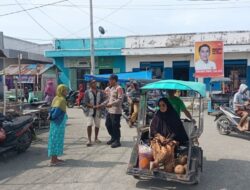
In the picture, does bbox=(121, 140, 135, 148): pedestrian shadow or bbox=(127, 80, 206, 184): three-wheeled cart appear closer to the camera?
bbox=(127, 80, 206, 184): three-wheeled cart

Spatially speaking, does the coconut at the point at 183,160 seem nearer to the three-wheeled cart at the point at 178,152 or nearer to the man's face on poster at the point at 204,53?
the three-wheeled cart at the point at 178,152

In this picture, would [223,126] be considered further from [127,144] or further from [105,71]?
[105,71]

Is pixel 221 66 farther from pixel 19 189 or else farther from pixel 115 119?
pixel 19 189

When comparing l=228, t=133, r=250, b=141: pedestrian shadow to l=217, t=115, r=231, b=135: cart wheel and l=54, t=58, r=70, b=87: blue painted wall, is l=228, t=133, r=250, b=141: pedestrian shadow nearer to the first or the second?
l=217, t=115, r=231, b=135: cart wheel

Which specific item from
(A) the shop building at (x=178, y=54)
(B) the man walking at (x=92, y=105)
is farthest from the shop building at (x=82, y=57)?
(B) the man walking at (x=92, y=105)

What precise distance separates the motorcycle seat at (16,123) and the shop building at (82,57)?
18.0 metres

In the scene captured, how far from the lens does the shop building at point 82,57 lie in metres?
27.7

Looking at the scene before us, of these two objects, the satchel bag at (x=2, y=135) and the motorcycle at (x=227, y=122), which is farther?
the motorcycle at (x=227, y=122)

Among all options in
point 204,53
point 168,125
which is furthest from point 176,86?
point 204,53

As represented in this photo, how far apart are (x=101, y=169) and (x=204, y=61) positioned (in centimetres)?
1410

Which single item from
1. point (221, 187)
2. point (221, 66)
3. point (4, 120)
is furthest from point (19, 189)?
point (221, 66)

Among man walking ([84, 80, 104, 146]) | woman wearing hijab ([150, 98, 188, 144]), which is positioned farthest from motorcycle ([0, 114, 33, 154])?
woman wearing hijab ([150, 98, 188, 144])

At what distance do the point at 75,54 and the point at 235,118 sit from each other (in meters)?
18.2

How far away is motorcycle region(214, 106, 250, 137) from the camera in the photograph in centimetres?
1131
